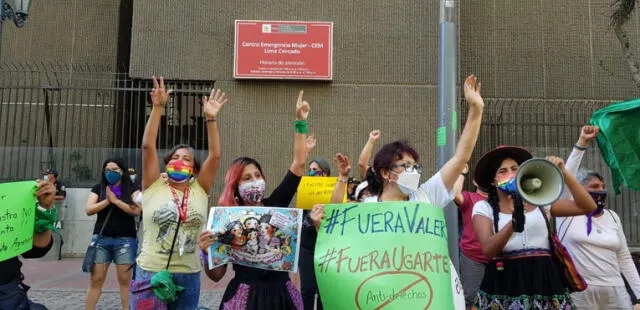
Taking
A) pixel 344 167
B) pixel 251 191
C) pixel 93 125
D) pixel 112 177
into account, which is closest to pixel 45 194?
pixel 251 191

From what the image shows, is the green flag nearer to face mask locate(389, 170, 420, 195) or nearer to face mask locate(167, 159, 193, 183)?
face mask locate(389, 170, 420, 195)

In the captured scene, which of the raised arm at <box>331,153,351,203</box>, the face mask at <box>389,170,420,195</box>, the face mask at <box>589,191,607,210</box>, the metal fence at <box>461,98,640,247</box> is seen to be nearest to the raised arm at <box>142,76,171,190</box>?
the raised arm at <box>331,153,351,203</box>

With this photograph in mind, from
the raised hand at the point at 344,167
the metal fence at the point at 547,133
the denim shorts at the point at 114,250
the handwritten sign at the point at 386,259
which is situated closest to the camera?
the handwritten sign at the point at 386,259

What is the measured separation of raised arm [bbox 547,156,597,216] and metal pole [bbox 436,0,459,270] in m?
2.41

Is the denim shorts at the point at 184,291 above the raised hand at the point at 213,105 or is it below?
below

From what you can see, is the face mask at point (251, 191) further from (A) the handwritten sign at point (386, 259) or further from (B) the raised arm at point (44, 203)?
(B) the raised arm at point (44, 203)

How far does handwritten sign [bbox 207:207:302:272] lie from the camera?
9.41ft

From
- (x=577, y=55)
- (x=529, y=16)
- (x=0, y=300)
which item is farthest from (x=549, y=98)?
(x=0, y=300)

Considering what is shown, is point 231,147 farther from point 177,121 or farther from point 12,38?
point 12,38

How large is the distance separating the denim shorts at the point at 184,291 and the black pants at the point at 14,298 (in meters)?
0.59

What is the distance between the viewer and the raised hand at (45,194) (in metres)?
3.35

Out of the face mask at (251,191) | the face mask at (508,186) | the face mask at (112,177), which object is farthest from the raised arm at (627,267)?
the face mask at (112,177)

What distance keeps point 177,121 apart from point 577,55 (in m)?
9.20

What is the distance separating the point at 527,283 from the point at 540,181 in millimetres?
598
